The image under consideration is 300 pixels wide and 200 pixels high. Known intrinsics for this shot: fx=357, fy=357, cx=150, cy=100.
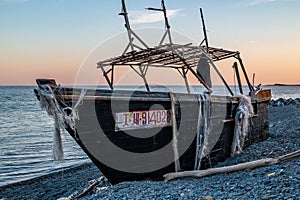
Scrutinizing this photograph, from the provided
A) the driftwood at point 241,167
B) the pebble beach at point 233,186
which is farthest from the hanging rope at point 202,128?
the driftwood at point 241,167

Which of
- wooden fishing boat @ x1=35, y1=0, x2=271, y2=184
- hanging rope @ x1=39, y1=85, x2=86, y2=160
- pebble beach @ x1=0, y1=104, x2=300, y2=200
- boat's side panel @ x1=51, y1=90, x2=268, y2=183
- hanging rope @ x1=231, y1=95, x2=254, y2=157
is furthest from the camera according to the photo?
hanging rope @ x1=231, y1=95, x2=254, y2=157

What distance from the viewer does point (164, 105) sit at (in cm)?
698

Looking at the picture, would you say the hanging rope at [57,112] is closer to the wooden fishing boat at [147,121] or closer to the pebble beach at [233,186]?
the wooden fishing boat at [147,121]

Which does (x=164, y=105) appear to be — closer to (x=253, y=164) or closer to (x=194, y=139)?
(x=194, y=139)

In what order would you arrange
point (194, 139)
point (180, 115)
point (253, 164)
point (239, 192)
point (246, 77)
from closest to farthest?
point (239, 192) → point (253, 164) → point (180, 115) → point (194, 139) → point (246, 77)

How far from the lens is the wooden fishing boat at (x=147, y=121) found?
5.82 m

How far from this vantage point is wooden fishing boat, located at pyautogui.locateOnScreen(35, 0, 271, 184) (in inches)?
229

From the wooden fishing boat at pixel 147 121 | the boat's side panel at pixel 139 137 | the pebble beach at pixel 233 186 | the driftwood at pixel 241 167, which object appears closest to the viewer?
the pebble beach at pixel 233 186

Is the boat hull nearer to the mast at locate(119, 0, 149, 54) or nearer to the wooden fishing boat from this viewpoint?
the wooden fishing boat

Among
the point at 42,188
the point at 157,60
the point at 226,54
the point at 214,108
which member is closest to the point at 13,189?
the point at 42,188

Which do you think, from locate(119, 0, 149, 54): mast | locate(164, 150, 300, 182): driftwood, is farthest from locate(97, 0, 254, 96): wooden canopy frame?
locate(164, 150, 300, 182): driftwood

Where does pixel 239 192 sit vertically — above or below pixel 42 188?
above

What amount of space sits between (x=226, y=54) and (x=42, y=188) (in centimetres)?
653

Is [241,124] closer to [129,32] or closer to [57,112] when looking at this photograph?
[129,32]
